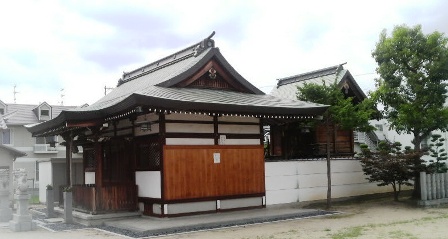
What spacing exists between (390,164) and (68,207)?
454 inches

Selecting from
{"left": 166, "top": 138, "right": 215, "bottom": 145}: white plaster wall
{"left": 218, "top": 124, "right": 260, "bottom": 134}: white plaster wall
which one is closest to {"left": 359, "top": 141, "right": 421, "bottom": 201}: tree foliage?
{"left": 218, "top": 124, "right": 260, "bottom": 134}: white plaster wall

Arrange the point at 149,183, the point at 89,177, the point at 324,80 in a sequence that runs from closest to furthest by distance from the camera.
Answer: the point at 149,183
the point at 89,177
the point at 324,80

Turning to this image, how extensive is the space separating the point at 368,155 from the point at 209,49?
25.2 ft

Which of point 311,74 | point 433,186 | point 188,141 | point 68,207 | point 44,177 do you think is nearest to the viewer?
point 68,207

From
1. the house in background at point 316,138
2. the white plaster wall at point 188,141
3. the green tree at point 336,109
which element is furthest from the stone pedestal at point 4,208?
the house in background at point 316,138

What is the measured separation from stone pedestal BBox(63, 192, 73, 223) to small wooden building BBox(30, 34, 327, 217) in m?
0.61

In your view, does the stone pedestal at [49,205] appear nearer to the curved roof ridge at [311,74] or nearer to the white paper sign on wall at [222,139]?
the white paper sign on wall at [222,139]

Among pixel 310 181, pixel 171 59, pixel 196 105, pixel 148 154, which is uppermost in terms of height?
pixel 171 59

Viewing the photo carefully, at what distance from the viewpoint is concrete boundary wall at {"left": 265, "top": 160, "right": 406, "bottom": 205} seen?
17078 mm

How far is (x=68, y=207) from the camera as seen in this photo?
583 inches

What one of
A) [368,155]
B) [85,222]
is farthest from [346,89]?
[85,222]

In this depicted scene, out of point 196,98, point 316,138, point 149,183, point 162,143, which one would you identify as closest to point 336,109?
point 196,98

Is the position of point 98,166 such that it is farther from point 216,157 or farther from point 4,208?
point 4,208

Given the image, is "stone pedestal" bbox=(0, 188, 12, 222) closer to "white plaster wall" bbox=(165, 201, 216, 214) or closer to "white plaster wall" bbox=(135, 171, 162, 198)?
"white plaster wall" bbox=(135, 171, 162, 198)
